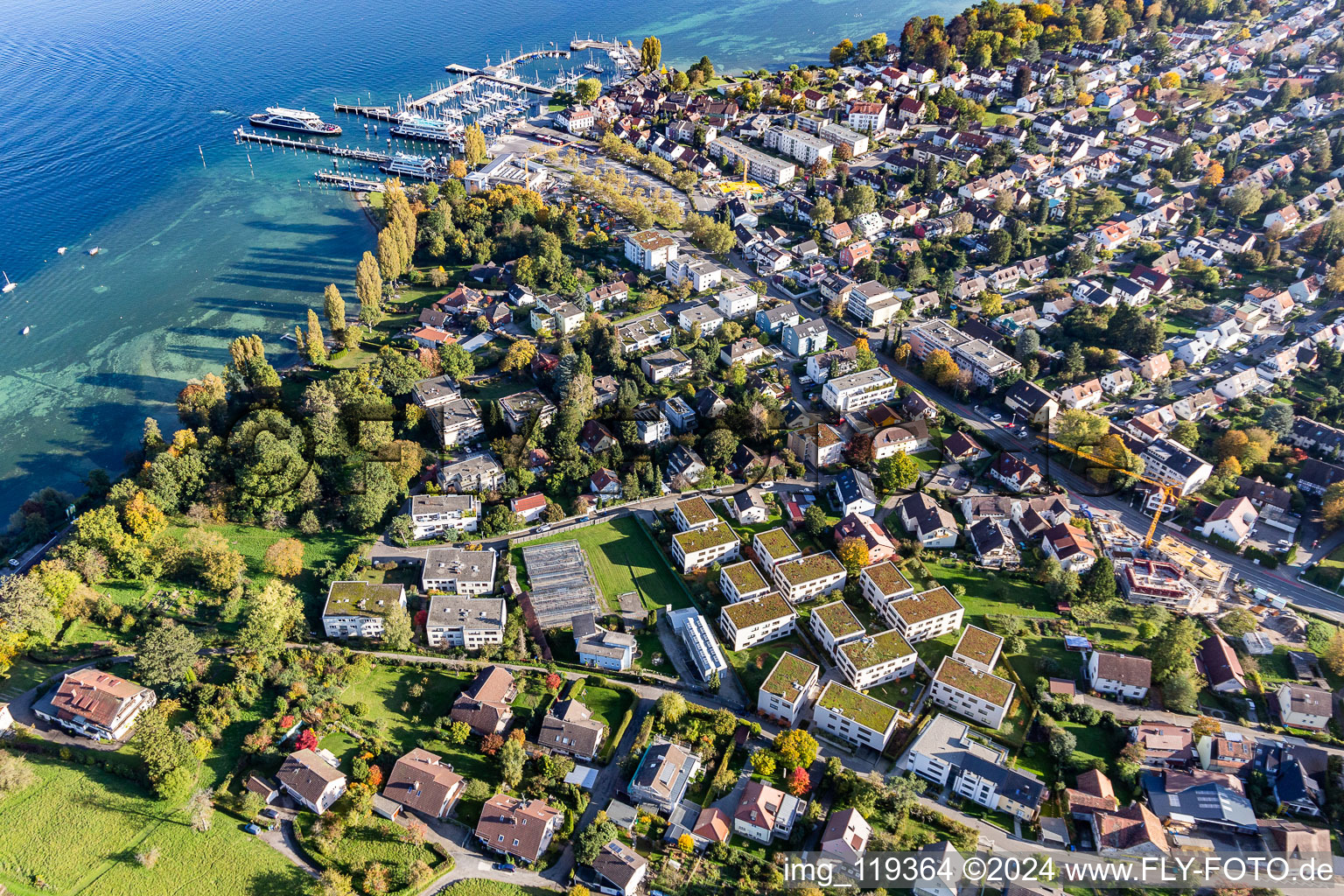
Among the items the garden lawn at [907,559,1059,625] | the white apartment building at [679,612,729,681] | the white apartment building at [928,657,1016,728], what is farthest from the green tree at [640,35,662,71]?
the white apartment building at [928,657,1016,728]

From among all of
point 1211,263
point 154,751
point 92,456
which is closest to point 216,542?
point 154,751

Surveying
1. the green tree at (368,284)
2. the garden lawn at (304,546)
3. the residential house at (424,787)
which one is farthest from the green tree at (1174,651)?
the green tree at (368,284)

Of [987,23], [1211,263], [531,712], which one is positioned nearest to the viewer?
[531,712]

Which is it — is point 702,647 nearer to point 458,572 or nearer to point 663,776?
point 663,776

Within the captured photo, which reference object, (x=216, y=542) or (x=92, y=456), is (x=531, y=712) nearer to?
(x=216, y=542)

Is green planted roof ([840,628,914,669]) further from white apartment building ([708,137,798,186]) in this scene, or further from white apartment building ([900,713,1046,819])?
white apartment building ([708,137,798,186])

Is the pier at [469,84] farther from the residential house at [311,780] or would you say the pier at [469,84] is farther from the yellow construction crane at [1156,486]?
the residential house at [311,780]

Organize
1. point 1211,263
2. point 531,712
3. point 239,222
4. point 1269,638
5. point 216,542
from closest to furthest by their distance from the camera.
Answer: point 531,712 < point 1269,638 < point 216,542 < point 1211,263 < point 239,222
